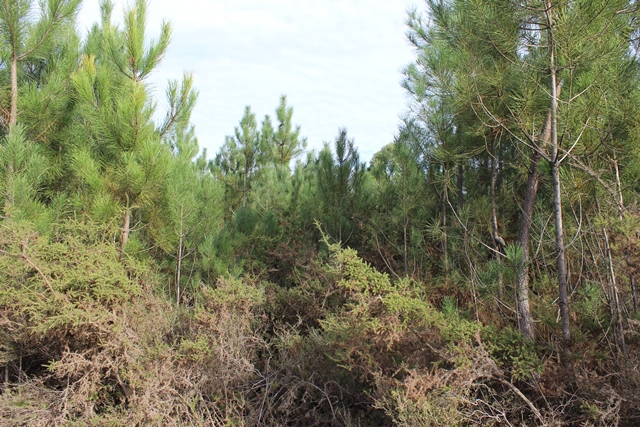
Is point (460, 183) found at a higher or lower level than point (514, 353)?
higher

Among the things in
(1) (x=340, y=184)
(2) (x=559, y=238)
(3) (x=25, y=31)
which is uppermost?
(3) (x=25, y=31)

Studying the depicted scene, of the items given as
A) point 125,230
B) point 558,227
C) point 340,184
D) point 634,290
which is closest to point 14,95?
point 125,230

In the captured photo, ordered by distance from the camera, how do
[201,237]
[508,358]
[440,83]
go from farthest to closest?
[201,237]
[440,83]
[508,358]

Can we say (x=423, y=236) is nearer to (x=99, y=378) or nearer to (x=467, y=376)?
(x=467, y=376)

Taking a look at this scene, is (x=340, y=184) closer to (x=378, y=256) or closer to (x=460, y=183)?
(x=378, y=256)

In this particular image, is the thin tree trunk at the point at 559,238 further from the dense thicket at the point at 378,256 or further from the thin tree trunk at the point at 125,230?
the thin tree trunk at the point at 125,230

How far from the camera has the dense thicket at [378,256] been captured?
3.42 meters

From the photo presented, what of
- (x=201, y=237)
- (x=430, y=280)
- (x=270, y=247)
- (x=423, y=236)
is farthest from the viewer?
(x=270, y=247)

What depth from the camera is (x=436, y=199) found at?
6086 millimetres

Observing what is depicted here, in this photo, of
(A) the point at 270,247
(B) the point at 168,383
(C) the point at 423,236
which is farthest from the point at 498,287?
(A) the point at 270,247

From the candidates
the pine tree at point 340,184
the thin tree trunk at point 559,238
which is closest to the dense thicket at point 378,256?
the thin tree trunk at point 559,238

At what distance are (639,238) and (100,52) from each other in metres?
6.12

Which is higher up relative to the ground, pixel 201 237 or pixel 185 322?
pixel 201 237

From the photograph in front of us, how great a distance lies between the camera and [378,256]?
654 cm
